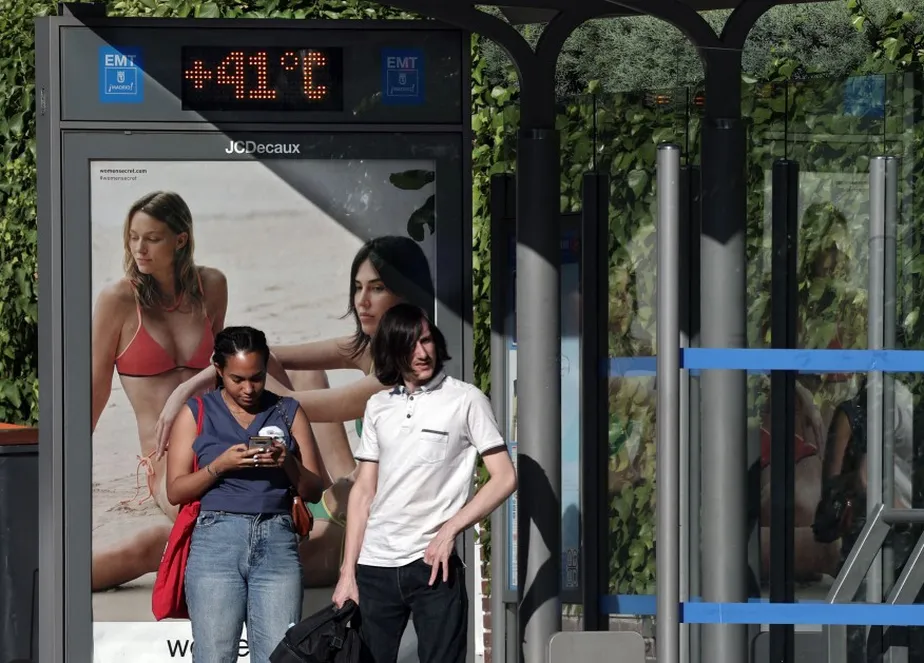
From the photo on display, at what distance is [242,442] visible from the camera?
18.5 ft

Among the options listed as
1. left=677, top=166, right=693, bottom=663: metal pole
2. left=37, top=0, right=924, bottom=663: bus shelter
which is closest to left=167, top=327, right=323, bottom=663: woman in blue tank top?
→ left=37, top=0, right=924, bottom=663: bus shelter

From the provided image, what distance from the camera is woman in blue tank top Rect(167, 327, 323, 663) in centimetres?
560

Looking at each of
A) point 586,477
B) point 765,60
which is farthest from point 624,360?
point 765,60

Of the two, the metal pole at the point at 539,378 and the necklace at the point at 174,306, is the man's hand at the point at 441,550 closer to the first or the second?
the metal pole at the point at 539,378

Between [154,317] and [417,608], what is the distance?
1.60 m

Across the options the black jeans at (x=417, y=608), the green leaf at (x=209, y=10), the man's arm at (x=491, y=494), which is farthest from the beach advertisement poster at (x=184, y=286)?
the green leaf at (x=209, y=10)

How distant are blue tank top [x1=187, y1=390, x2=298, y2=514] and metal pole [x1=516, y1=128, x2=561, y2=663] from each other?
2.64 ft

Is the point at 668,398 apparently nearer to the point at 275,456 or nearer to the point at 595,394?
the point at 595,394

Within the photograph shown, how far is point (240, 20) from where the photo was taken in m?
5.98

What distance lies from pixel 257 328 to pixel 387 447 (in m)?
1.10

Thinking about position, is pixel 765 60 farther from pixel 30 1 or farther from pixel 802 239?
pixel 802 239

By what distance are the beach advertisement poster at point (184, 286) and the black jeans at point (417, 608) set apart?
1.02 metres

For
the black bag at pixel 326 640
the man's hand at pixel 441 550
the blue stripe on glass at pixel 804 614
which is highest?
the man's hand at pixel 441 550

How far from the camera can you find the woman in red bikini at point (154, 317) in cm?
607
